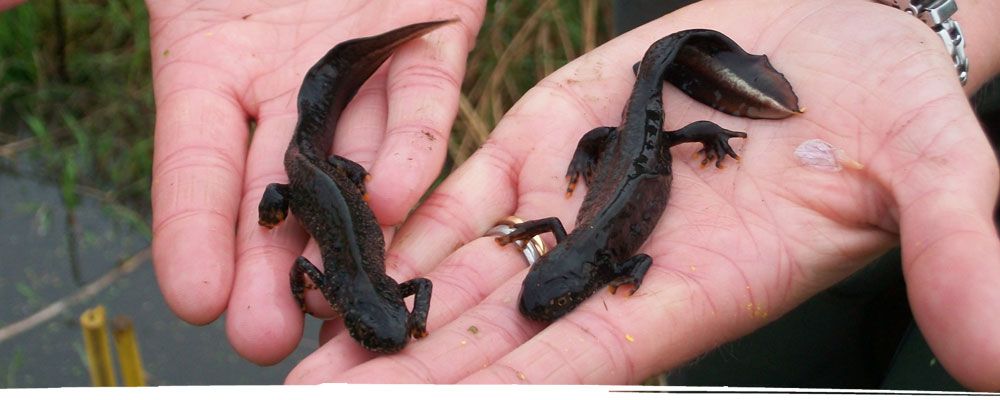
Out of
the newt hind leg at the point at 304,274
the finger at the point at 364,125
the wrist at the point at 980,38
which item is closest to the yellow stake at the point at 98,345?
the newt hind leg at the point at 304,274

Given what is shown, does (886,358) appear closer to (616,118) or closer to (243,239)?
(616,118)

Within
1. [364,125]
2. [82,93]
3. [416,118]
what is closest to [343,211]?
[416,118]

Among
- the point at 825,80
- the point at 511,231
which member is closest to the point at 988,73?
the point at 825,80

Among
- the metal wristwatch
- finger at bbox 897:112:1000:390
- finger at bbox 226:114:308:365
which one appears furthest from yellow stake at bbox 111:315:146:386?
the metal wristwatch

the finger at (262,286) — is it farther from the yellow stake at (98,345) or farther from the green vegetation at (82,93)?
the green vegetation at (82,93)

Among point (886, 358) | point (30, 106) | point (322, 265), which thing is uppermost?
point (322, 265)

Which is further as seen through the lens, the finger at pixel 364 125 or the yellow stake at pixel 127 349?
the finger at pixel 364 125
